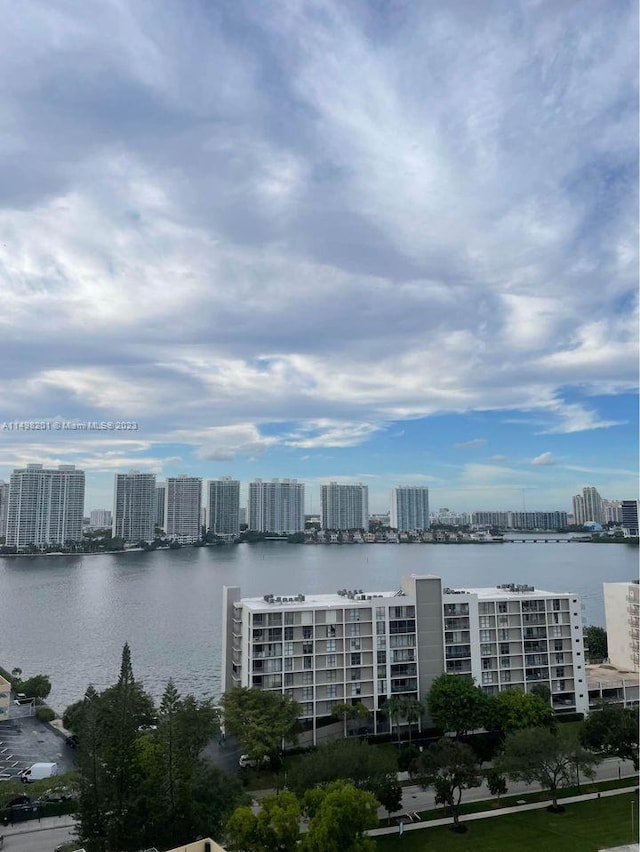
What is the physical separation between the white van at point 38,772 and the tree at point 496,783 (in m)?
12.1

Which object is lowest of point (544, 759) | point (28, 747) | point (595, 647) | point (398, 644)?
point (28, 747)

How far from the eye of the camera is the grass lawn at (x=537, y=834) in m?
13.4

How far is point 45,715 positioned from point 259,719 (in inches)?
412

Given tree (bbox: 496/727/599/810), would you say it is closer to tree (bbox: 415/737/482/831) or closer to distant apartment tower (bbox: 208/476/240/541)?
tree (bbox: 415/737/482/831)

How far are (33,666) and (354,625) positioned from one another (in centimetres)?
1895

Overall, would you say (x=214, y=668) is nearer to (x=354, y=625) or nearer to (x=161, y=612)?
(x=354, y=625)

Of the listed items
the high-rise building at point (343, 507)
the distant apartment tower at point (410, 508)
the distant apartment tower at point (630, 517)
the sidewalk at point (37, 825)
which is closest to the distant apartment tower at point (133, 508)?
the high-rise building at point (343, 507)

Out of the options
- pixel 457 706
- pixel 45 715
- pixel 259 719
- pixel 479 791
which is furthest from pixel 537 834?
pixel 45 715

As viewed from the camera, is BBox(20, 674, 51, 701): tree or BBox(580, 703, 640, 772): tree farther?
BBox(20, 674, 51, 701): tree

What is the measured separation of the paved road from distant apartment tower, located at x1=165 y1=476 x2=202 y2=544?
87.4m

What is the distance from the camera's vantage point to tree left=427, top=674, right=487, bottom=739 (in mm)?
19156

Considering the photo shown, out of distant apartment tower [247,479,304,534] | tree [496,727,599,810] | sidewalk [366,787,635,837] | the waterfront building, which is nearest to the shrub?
the waterfront building

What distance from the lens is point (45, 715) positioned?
23.3 metres

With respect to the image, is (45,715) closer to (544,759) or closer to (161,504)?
(544,759)
